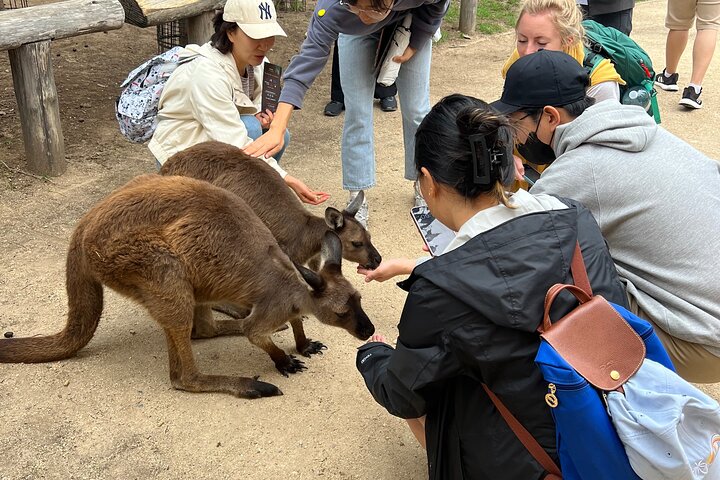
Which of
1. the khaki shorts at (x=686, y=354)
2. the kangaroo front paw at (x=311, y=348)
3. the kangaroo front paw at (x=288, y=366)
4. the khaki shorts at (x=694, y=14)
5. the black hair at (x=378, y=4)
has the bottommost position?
the kangaroo front paw at (x=311, y=348)

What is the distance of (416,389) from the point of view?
77.9 inches

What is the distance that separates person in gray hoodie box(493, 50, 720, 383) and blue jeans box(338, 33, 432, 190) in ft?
6.04

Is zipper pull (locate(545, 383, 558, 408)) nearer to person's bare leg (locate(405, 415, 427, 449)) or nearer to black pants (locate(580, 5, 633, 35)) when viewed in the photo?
person's bare leg (locate(405, 415, 427, 449))

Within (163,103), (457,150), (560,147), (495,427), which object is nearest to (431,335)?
(495,427)

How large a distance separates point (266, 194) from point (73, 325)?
1.16 m

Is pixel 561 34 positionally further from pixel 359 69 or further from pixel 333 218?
pixel 333 218

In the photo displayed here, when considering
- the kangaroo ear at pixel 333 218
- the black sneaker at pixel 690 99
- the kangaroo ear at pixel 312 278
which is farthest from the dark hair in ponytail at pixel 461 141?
the black sneaker at pixel 690 99

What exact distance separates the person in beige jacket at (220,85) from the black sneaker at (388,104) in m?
2.67

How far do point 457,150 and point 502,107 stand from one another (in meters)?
0.82

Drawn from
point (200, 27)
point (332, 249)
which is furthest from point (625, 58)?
point (200, 27)

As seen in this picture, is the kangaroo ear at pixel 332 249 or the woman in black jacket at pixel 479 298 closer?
the woman in black jacket at pixel 479 298

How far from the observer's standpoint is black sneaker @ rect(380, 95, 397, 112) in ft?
21.6

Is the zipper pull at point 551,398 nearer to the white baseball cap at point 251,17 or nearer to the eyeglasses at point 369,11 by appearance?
the eyeglasses at point 369,11

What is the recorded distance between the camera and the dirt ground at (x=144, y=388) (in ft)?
8.88
